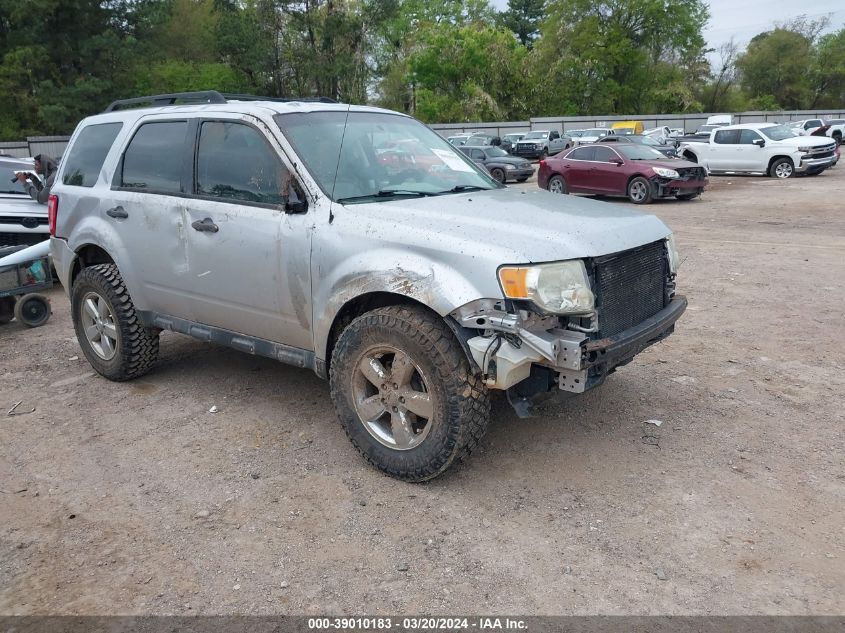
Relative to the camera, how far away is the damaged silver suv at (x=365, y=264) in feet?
11.6

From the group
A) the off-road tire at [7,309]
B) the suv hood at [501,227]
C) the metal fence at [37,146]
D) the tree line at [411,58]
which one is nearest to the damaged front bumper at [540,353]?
the suv hood at [501,227]

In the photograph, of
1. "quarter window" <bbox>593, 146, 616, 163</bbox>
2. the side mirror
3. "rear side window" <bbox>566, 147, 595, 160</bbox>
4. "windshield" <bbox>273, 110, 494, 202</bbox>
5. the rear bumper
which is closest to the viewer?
the side mirror

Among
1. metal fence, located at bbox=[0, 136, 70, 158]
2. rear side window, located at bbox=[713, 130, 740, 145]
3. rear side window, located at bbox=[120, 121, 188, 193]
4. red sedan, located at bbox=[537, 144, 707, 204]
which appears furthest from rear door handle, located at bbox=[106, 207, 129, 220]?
metal fence, located at bbox=[0, 136, 70, 158]

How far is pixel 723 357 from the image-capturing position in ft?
19.2

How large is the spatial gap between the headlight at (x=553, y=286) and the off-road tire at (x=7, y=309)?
21.4 feet

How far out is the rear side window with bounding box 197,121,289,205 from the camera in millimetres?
4324

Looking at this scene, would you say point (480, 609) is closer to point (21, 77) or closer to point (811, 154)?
point (811, 154)

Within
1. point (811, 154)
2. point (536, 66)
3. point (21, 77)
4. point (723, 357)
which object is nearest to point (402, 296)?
point (723, 357)

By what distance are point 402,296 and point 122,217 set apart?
252 cm

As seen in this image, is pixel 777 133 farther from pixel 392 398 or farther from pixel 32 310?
pixel 392 398

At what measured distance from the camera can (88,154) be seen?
570 centimetres

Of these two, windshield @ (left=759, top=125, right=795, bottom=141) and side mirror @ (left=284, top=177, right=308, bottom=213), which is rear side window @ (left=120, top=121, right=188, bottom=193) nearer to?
side mirror @ (left=284, top=177, right=308, bottom=213)

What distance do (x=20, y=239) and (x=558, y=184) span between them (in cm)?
1397

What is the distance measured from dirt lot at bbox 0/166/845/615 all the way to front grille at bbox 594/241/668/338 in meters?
0.85
